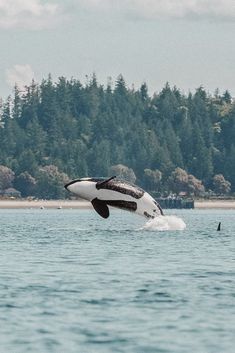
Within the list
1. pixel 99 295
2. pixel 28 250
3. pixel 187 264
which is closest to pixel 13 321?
pixel 99 295

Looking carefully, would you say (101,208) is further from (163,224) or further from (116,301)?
(116,301)

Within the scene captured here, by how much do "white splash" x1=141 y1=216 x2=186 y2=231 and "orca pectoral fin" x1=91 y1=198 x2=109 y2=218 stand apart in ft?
28.1

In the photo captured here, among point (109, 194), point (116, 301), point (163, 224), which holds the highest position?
point (109, 194)

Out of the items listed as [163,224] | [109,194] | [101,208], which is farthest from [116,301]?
[163,224]

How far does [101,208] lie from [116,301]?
53.1 metres

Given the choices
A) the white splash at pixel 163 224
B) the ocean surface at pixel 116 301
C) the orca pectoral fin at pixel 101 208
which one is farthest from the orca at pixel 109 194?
the ocean surface at pixel 116 301

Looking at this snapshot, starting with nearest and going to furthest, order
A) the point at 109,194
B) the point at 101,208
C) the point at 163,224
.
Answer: the point at 101,208, the point at 109,194, the point at 163,224

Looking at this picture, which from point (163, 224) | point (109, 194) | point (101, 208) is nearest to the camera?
point (101, 208)

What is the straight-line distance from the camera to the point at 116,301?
4456 cm

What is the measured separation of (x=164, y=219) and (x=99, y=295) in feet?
216

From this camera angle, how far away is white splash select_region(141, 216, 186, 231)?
107581 millimetres

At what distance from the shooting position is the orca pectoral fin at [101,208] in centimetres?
9719

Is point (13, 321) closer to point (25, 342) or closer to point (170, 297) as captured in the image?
point (25, 342)

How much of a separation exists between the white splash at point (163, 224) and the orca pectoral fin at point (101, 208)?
8.57 meters
